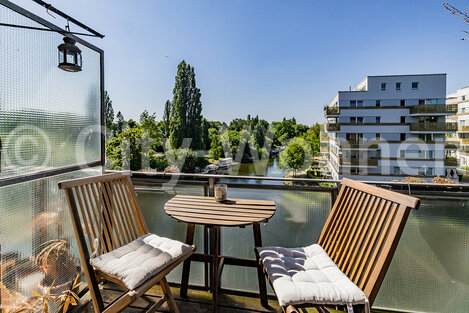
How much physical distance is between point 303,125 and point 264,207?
5149 cm

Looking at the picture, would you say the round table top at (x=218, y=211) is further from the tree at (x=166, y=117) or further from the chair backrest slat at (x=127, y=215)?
the tree at (x=166, y=117)

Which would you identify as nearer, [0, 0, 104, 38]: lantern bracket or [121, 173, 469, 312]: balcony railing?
[0, 0, 104, 38]: lantern bracket

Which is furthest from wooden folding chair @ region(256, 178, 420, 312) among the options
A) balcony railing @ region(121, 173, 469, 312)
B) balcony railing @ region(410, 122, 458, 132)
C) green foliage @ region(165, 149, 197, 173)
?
balcony railing @ region(410, 122, 458, 132)

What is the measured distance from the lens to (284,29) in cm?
2603

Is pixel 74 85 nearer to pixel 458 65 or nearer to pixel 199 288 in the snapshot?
pixel 199 288

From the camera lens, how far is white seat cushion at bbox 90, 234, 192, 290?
1.14 metres

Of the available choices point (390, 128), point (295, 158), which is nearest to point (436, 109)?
point (390, 128)

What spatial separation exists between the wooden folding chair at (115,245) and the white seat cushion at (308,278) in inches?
18.6

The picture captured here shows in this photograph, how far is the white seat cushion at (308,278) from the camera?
98 cm

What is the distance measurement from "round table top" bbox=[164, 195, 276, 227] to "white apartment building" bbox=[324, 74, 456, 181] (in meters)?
26.8

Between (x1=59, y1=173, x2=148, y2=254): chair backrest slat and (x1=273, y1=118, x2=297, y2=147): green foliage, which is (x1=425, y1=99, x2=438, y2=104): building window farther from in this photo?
(x1=59, y1=173, x2=148, y2=254): chair backrest slat

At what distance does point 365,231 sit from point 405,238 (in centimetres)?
73

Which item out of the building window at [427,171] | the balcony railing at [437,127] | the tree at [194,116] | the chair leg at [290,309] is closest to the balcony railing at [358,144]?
the balcony railing at [437,127]

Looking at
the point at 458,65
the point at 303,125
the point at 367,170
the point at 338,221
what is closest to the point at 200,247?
the point at 338,221
